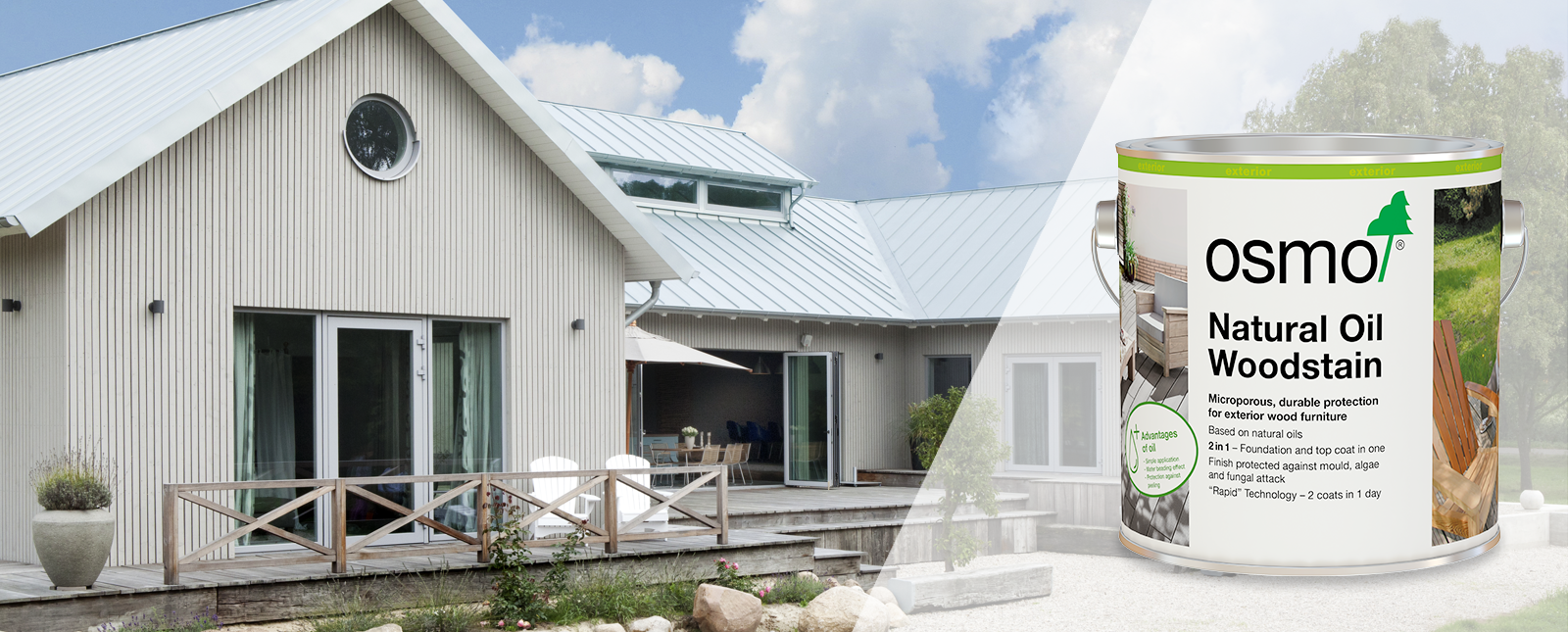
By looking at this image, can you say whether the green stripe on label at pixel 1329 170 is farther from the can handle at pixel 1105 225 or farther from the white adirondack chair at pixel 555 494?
the white adirondack chair at pixel 555 494

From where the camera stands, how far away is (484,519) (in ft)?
29.5

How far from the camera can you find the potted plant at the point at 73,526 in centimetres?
733

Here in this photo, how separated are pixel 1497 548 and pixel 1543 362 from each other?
2.58 meters

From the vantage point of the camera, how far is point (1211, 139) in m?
1.79

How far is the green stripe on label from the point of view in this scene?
1.50 meters

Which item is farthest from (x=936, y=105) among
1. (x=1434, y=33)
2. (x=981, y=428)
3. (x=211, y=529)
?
(x=1434, y=33)

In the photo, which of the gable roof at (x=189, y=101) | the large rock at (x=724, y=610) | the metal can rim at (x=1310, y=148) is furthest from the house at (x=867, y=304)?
the metal can rim at (x=1310, y=148)

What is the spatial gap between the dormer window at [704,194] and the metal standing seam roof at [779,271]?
0.16 m

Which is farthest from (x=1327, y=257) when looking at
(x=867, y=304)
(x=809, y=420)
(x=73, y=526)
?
(x=867, y=304)

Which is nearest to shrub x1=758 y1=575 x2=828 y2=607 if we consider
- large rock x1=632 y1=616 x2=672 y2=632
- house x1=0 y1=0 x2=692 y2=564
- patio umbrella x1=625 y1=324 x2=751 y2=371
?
large rock x1=632 y1=616 x2=672 y2=632

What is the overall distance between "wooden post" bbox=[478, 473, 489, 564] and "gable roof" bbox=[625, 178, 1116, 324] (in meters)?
5.65

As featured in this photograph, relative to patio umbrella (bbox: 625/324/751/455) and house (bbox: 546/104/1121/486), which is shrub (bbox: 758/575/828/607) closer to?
patio umbrella (bbox: 625/324/751/455)

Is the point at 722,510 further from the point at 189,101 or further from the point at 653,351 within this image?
the point at 189,101

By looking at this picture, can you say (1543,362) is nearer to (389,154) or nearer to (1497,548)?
(1497,548)
